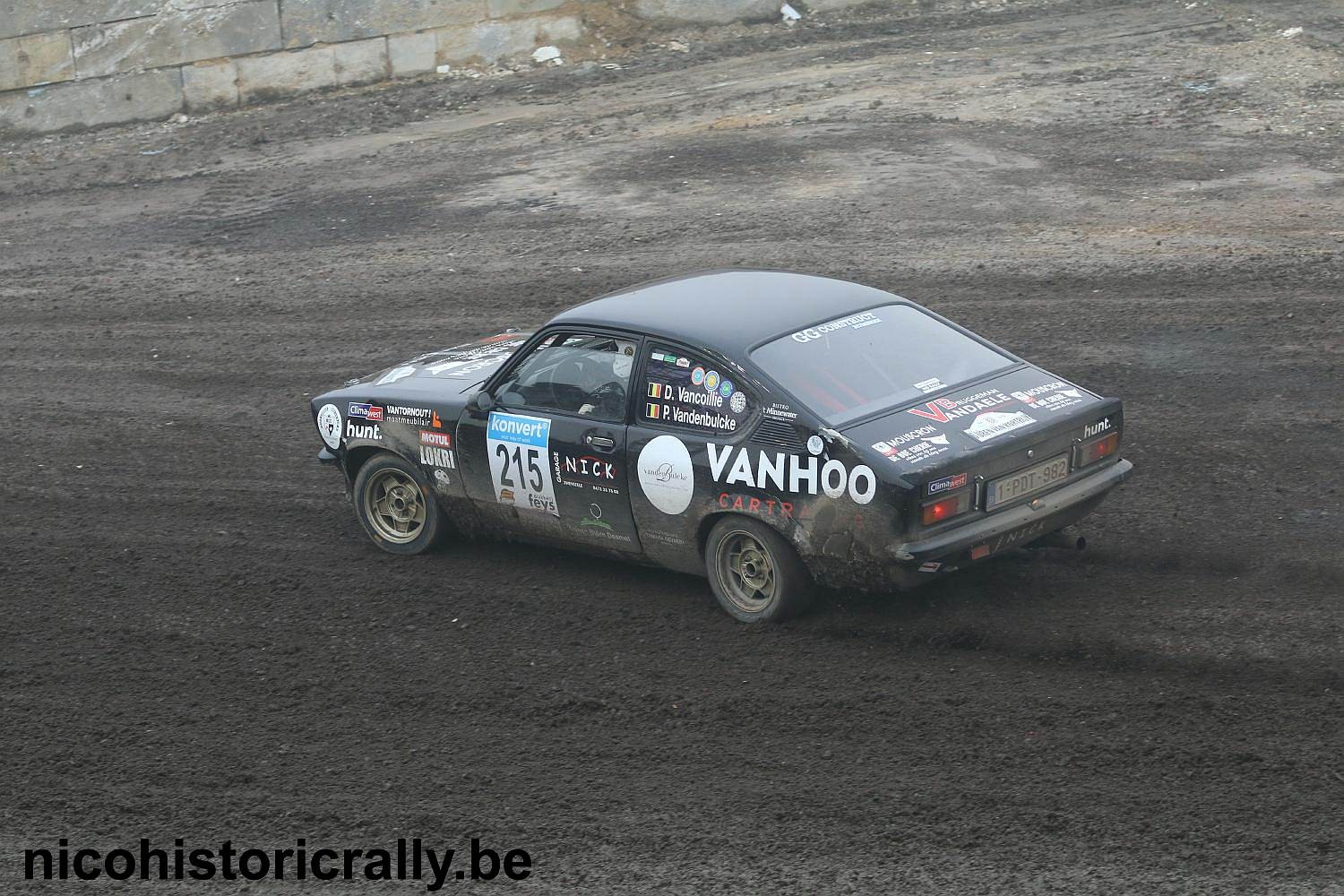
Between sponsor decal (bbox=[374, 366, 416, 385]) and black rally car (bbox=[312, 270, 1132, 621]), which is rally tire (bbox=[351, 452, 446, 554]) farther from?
sponsor decal (bbox=[374, 366, 416, 385])

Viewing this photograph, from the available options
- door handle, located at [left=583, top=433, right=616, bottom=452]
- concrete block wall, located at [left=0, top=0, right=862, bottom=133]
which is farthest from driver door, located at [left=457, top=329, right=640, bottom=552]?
concrete block wall, located at [left=0, top=0, right=862, bottom=133]

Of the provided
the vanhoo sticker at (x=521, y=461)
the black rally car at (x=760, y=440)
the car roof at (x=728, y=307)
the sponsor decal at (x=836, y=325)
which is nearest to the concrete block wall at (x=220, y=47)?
the black rally car at (x=760, y=440)

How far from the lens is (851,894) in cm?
464

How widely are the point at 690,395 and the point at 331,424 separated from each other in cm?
238

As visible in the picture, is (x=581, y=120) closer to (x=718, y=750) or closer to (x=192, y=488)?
(x=192, y=488)

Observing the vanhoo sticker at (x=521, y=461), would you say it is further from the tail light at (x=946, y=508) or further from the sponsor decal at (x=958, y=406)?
the tail light at (x=946, y=508)

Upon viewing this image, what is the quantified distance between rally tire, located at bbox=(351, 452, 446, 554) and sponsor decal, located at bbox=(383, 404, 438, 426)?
0.22 m

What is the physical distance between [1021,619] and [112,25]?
18140 mm

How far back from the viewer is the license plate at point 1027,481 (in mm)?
6164

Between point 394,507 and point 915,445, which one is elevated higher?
point 915,445

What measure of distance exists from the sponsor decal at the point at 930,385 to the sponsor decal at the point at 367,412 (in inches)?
115

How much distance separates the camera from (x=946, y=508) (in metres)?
6.02

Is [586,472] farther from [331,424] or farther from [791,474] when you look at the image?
[331,424]

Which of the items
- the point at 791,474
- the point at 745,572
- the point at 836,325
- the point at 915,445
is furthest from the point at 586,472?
the point at 915,445
